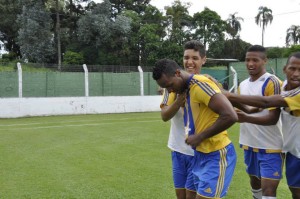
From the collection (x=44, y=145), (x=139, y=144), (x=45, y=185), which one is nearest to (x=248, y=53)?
(x=45, y=185)

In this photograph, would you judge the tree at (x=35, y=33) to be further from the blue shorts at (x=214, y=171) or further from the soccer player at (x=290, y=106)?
the blue shorts at (x=214, y=171)

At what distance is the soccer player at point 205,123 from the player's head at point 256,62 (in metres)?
1.16

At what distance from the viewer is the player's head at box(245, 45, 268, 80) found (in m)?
4.07

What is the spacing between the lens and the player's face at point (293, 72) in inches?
139

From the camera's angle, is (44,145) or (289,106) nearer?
(289,106)

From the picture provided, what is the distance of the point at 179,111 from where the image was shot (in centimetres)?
374

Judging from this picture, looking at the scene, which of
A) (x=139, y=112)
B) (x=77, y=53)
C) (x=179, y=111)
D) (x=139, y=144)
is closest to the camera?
(x=179, y=111)

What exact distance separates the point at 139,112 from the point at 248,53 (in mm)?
17259

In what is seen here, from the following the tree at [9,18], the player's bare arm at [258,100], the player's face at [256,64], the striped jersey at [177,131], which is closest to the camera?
the player's bare arm at [258,100]

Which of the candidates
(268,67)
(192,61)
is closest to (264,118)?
(192,61)

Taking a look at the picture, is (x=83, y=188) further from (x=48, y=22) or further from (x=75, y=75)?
(x=48, y=22)

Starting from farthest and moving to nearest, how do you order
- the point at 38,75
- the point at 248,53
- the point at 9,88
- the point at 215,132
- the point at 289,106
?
the point at 38,75
the point at 9,88
the point at 248,53
the point at 289,106
the point at 215,132

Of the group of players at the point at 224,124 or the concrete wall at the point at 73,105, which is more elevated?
the group of players at the point at 224,124

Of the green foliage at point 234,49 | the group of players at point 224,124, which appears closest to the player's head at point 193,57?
the group of players at point 224,124
